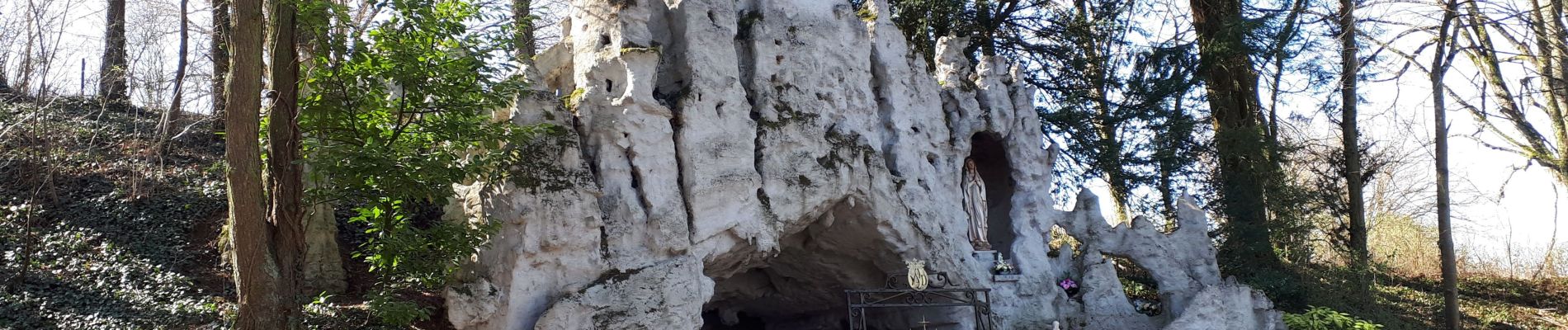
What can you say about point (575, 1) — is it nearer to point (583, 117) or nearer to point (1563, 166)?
point (583, 117)

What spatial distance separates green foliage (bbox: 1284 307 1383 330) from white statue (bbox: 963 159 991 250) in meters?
3.43

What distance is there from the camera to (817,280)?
470 inches

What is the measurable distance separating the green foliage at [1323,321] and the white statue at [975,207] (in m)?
3.43

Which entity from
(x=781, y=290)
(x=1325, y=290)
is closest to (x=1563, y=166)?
(x=1325, y=290)

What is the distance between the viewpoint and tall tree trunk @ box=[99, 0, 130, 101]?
47.3 feet

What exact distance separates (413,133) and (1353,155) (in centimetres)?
1320

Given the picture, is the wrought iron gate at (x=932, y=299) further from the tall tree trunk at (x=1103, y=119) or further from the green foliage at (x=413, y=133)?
the tall tree trunk at (x=1103, y=119)

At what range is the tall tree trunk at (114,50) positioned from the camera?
47.3 feet

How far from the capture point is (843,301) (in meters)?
12.4

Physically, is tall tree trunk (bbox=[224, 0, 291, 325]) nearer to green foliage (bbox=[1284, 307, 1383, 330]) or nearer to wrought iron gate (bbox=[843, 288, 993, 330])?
wrought iron gate (bbox=[843, 288, 993, 330])

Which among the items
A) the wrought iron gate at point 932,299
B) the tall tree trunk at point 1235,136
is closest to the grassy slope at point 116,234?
the wrought iron gate at point 932,299

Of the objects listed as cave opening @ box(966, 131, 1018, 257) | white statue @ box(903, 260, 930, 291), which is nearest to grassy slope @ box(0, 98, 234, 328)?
white statue @ box(903, 260, 930, 291)

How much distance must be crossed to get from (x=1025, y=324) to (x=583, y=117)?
516 cm

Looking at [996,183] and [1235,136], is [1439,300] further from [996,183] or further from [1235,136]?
[996,183]
